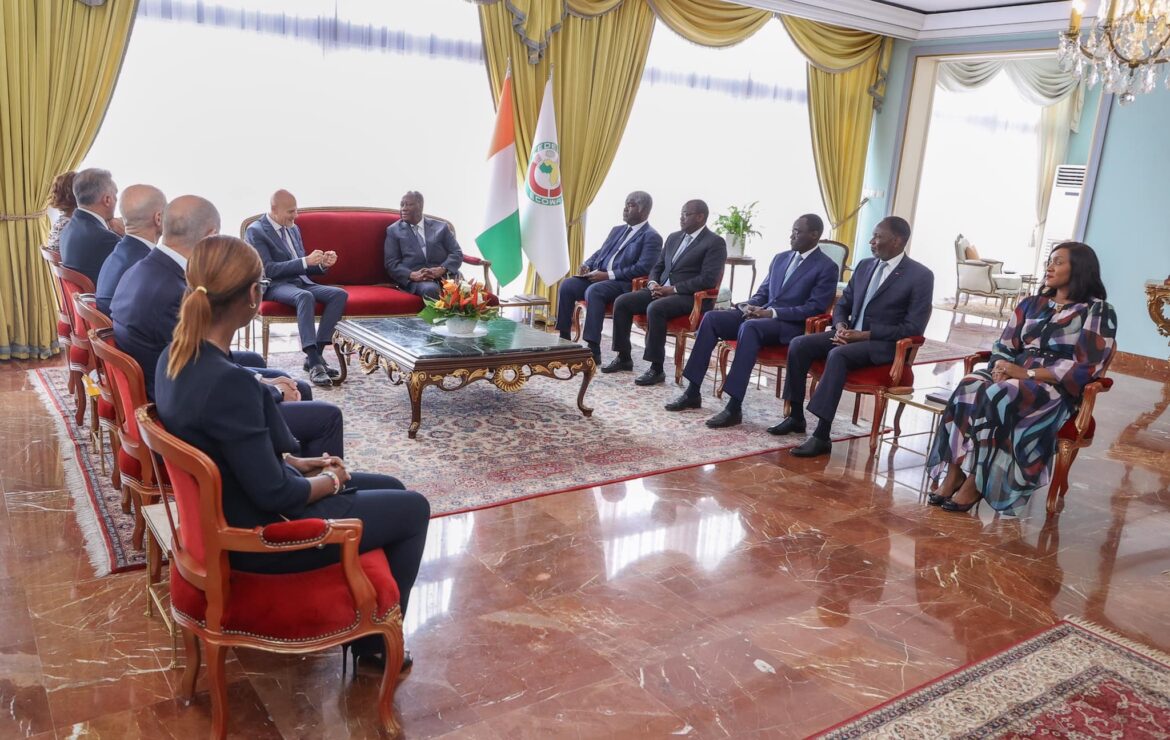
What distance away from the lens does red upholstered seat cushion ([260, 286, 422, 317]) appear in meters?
5.97

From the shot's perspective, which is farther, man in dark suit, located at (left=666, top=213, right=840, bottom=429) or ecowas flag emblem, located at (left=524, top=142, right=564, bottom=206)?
ecowas flag emblem, located at (left=524, top=142, right=564, bottom=206)

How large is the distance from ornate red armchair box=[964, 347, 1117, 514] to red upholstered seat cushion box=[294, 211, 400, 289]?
4.71 meters

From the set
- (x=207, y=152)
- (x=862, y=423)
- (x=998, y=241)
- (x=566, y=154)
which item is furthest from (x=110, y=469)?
(x=998, y=241)

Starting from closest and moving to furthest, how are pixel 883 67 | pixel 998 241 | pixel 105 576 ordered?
pixel 105 576
pixel 883 67
pixel 998 241

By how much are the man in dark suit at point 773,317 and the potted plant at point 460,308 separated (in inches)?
52.8

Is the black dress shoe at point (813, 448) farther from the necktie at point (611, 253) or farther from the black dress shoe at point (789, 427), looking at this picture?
the necktie at point (611, 253)

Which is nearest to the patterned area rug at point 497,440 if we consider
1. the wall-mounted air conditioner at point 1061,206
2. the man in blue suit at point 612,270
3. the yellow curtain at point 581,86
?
the man in blue suit at point 612,270

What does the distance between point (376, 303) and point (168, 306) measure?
3.10m

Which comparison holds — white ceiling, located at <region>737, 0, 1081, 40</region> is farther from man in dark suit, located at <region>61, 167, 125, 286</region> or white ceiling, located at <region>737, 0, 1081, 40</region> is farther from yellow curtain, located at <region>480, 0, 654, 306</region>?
man in dark suit, located at <region>61, 167, 125, 286</region>

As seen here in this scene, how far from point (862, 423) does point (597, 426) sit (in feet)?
5.73

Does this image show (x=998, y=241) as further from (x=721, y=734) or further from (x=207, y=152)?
(x=721, y=734)

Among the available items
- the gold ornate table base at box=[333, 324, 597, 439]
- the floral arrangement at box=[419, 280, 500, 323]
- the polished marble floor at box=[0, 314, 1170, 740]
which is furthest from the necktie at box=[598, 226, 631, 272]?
the polished marble floor at box=[0, 314, 1170, 740]

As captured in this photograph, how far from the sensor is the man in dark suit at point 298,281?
18.5ft

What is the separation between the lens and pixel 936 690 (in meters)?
2.68
